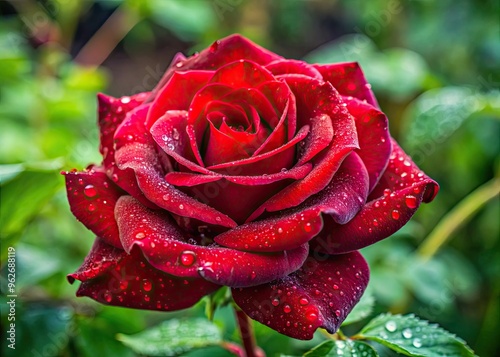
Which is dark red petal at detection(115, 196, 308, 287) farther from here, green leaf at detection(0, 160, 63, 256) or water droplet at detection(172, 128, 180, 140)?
green leaf at detection(0, 160, 63, 256)

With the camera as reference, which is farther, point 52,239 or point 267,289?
point 52,239

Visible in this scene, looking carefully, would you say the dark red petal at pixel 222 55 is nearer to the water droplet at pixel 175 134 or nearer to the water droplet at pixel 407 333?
the water droplet at pixel 175 134

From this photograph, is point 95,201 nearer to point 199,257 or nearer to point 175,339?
point 199,257

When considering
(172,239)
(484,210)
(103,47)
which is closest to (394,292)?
(484,210)

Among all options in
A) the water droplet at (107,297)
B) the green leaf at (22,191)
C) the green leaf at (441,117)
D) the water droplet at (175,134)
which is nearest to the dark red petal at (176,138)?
the water droplet at (175,134)

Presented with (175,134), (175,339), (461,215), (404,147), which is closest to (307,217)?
(175,134)

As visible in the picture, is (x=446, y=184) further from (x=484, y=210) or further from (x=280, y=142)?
(x=280, y=142)
